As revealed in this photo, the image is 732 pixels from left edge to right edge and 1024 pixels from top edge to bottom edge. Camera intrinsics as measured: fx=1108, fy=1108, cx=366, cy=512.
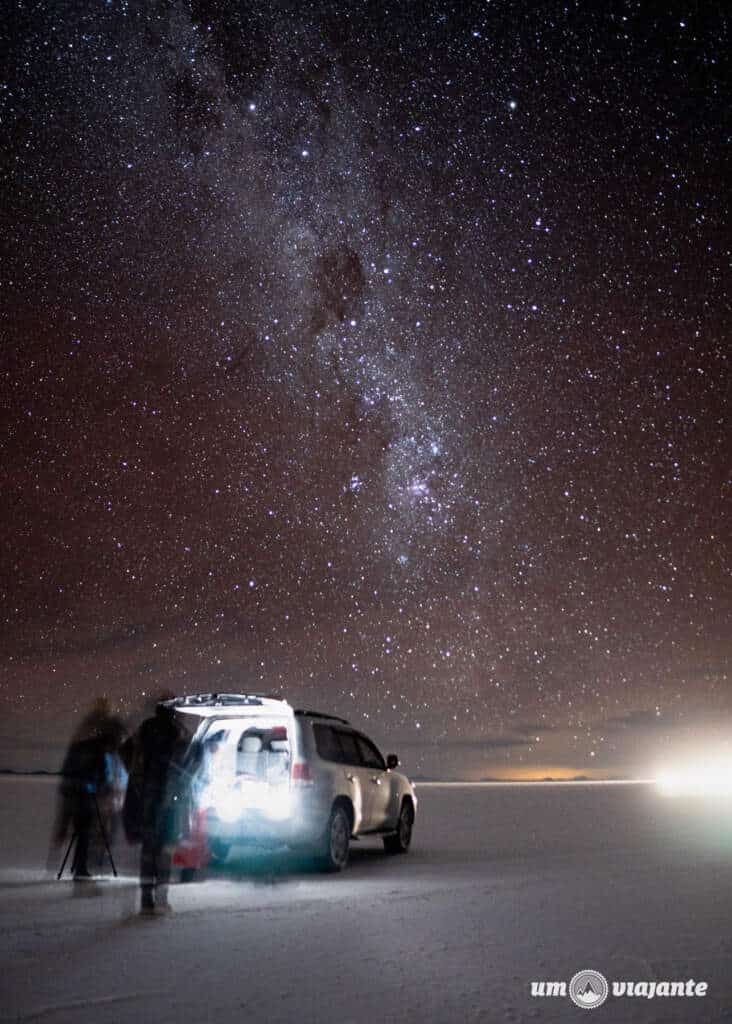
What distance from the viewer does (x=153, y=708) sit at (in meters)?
10.1

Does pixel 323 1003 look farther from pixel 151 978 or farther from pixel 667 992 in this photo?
pixel 667 992

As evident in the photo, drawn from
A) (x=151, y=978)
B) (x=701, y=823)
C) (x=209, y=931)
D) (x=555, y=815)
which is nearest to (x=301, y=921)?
(x=209, y=931)

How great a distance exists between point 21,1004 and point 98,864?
6226mm

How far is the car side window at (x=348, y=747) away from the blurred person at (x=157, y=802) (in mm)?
2399

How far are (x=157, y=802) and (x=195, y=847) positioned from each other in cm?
167

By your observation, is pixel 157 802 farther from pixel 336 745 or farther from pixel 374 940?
pixel 336 745

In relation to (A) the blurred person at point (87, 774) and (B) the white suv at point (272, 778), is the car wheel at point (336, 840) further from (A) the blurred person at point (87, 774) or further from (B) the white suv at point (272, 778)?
(A) the blurred person at point (87, 774)

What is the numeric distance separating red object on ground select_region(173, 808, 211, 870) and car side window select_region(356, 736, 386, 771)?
2653mm

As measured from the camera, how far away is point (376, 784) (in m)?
13.3

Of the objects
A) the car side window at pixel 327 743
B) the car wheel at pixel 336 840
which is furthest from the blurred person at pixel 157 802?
the car side window at pixel 327 743

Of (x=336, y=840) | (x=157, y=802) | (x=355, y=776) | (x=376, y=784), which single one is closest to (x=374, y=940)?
(x=157, y=802)

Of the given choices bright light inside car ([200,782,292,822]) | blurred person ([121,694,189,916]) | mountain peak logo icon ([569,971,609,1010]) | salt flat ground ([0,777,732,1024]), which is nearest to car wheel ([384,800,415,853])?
salt flat ground ([0,777,732,1024])

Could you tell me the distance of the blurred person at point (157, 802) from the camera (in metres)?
9.54

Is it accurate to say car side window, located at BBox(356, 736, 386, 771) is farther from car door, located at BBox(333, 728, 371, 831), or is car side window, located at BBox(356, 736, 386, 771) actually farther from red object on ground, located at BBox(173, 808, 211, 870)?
red object on ground, located at BBox(173, 808, 211, 870)
